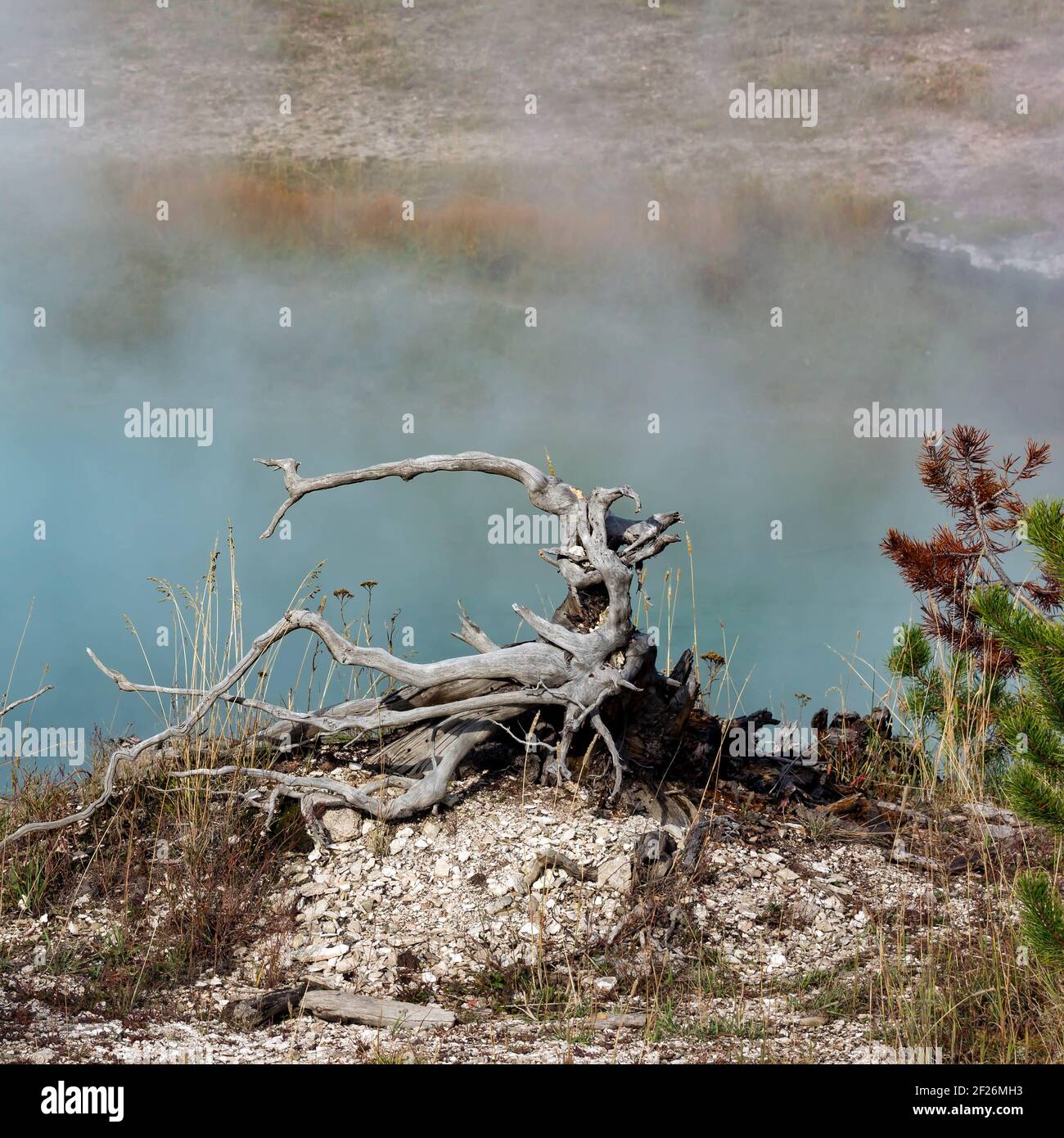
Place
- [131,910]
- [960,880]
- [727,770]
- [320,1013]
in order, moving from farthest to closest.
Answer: [727,770], [960,880], [131,910], [320,1013]

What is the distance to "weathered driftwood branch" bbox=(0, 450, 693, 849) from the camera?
571 centimetres

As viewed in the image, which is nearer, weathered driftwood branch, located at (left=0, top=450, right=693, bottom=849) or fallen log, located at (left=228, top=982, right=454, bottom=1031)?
fallen log, located at (left=228, top=982, right=454, bottom=1031)

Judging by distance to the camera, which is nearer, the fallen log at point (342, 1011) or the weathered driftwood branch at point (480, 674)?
the fallen log at point (342, 1011)

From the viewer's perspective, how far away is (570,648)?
586 cm

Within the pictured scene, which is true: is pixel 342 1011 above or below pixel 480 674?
below

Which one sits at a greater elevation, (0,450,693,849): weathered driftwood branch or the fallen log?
(0,450,693,849): weathered driftwood branch

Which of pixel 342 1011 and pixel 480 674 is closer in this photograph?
pixel 342 1011

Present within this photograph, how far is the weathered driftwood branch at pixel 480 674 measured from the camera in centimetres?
571

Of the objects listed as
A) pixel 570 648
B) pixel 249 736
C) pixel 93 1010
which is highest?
pixel 570 648

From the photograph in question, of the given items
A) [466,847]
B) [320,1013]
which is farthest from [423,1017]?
[466,847]

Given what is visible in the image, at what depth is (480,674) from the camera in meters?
5.84
